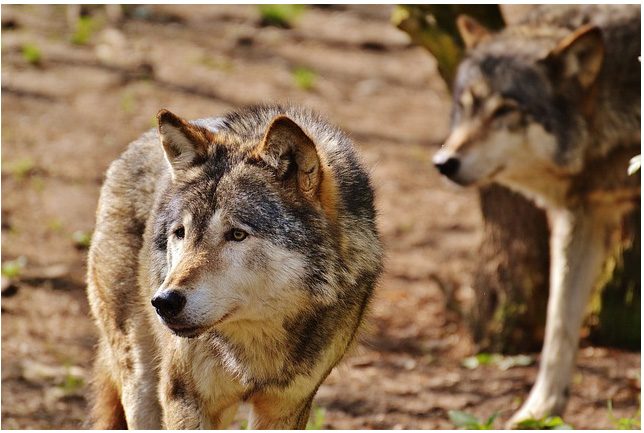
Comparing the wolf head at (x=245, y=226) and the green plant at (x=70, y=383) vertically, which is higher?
the wolf head at (x=245, y=226)

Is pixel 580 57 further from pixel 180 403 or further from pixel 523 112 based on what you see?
pixel 180 403

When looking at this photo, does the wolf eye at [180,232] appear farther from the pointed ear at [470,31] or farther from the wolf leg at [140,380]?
the pointed ear at [470,31]

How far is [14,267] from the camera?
25.1ft

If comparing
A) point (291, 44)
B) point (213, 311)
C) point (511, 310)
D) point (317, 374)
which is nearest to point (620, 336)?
point (511, 310)

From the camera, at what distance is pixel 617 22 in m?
6.87

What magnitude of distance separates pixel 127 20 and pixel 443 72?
6479mm

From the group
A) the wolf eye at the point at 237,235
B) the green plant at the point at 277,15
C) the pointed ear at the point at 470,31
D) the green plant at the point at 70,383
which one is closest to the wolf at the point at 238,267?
the wolf eye at the point at 237,235

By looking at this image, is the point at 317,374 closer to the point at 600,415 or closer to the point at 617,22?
the point at 600,415

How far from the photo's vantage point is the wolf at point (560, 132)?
6.72 metres

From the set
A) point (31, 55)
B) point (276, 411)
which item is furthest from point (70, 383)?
point (31, 55)

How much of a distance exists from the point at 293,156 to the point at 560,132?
3.15 metres

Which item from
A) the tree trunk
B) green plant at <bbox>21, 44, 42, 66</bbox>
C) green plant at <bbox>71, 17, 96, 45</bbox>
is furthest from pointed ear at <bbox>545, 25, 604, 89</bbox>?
green plant at <bbox>71, 17, 96, 45</bbox>

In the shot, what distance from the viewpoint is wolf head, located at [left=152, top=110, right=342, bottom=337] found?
3922 mm

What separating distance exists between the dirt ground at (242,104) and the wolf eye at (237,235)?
1.11 m
